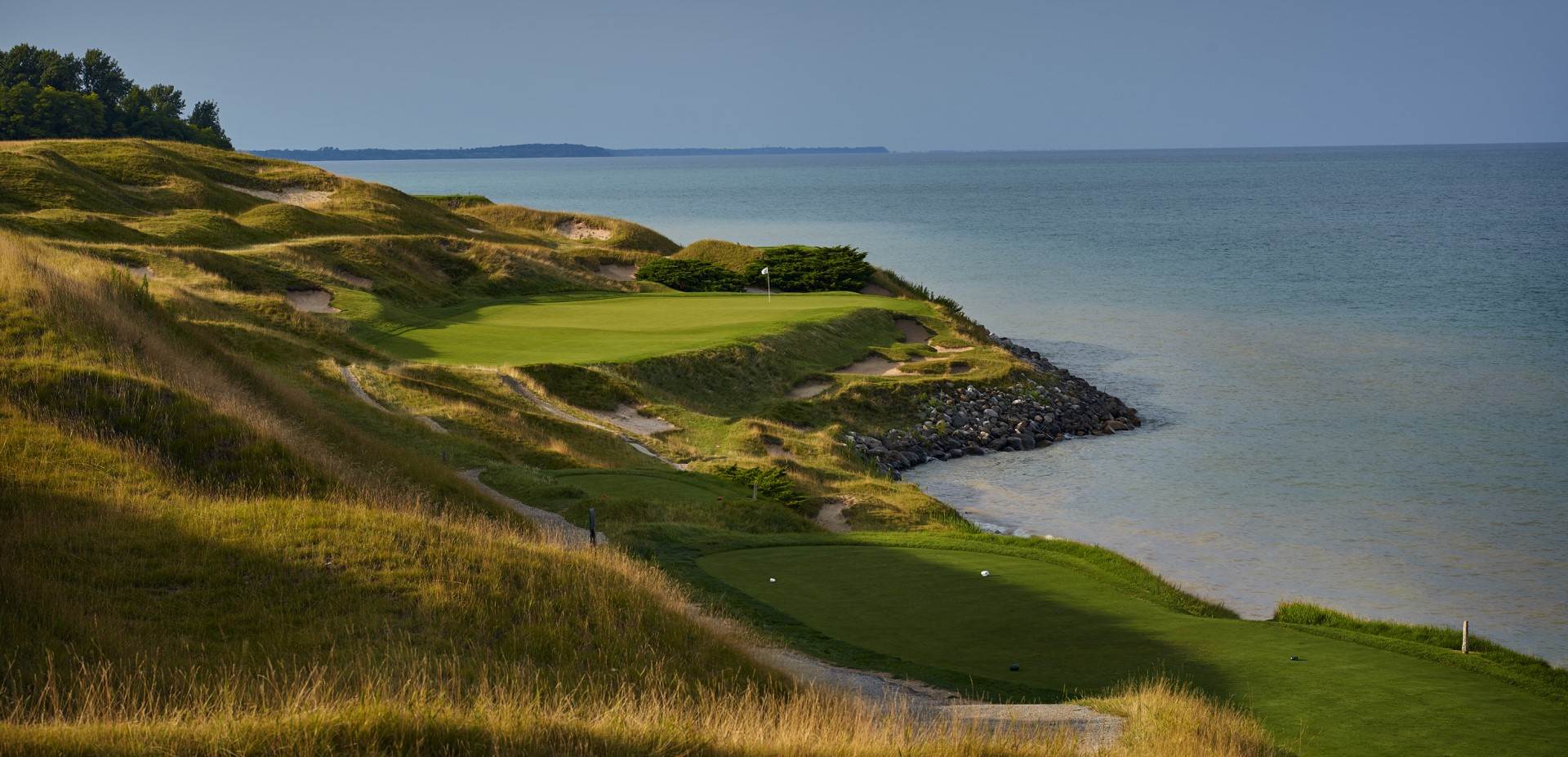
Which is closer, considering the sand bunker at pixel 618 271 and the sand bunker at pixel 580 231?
the sand bunker at pixel 618 271

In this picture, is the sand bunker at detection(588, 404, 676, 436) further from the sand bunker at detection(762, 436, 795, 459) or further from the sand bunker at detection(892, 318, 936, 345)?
the sand bunker at detection(892, 318, 936, 345)

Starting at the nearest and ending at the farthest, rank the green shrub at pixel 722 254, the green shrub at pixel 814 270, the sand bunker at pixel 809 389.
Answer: the sand bunker at pixel 809 389, the green shrub at pixel 814 270, the green shrub at pixel 722 254

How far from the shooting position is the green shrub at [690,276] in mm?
56188

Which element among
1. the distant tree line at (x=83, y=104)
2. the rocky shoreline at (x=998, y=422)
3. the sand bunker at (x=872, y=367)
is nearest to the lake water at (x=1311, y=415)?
the rocky shoreline at (x=998, y=422)

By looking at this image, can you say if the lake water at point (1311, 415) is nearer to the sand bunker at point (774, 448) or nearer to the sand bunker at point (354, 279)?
the sand bunker at point (774, 448)

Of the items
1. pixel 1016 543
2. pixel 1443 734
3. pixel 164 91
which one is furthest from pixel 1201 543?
pixel 164 91

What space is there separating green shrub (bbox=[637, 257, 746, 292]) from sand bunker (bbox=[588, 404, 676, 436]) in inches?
976

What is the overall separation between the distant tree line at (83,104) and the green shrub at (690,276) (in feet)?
159

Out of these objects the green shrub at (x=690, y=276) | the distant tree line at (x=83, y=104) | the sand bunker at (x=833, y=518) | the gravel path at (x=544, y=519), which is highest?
the distant tree line at (x=83, y=104)

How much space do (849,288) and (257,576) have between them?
47.6 meters

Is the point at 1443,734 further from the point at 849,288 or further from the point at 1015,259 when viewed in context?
the point at 1015,259

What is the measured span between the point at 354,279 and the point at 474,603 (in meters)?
35.2

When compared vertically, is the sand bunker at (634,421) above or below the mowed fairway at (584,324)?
below

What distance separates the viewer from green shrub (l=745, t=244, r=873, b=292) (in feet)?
186
